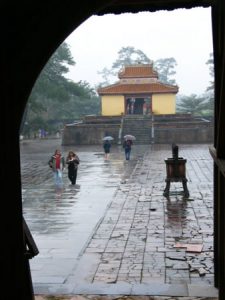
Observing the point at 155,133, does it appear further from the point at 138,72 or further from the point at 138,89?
the point at 138,72

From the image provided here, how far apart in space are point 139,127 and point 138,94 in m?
6.93

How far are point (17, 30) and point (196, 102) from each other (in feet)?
182

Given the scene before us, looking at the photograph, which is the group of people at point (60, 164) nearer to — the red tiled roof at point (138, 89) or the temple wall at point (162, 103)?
the red tiled roof at point (138, 89)

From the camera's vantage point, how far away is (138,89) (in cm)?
4281

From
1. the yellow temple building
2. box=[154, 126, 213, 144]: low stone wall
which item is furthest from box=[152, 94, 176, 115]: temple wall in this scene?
box=[154, 126, 213, 144]: low stone wall

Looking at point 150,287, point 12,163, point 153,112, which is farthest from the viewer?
point 153,112

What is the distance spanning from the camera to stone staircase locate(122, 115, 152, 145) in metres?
34.8

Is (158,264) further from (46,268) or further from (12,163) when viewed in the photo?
(12,163)

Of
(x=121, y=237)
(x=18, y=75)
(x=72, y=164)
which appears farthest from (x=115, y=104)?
(x=18, y=75)

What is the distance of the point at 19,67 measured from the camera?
9.84ft

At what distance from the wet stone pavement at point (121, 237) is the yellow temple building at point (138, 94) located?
27.4 meters

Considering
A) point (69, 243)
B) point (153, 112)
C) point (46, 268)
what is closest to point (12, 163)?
point (46, 268)

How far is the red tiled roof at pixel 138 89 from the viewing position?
4247cm

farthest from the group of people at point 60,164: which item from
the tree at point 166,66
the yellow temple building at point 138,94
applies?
the tree at point 166,66
